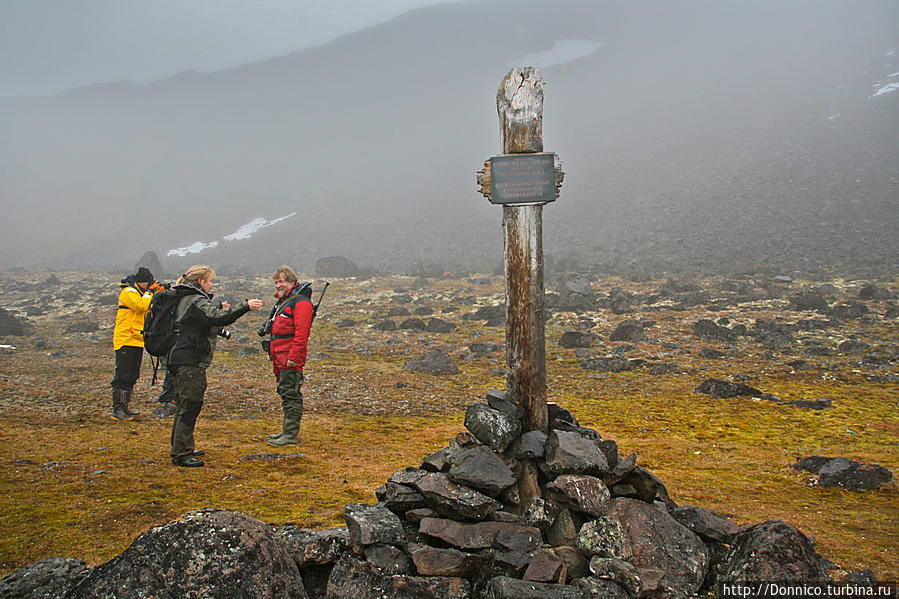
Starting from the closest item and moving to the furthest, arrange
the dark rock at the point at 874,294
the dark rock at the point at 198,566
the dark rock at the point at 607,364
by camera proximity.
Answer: the dark rock at the point at 198,566 → the dark rock at the point at 607,364 → the dark rock at the point at 874,294

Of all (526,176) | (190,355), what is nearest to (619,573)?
(526,176)

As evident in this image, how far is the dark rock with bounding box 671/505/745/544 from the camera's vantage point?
521 cm

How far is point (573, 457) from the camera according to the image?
19.0 ft

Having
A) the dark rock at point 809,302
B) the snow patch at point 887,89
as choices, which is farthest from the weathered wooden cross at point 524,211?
the snow patch at point 887,89

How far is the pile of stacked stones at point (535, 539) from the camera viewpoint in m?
4.40

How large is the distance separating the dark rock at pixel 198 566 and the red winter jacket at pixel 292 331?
4836 mm

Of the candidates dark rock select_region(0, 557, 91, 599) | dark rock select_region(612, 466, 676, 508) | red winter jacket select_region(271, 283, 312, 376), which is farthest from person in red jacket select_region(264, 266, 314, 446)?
dark rock select_region(612, 466, 676, 508)

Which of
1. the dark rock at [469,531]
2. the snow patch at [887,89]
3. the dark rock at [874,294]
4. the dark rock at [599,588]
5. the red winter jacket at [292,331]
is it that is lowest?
the dark rock at [599,588]

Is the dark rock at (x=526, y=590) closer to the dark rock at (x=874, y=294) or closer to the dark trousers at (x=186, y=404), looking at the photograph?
the dark trousers at (x=186, y=404)

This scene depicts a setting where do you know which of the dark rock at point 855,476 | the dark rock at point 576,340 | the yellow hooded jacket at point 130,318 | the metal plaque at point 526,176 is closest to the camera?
the metal plaque at point 526,176

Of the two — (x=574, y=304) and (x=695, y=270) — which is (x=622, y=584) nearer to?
(x=574, y=304)

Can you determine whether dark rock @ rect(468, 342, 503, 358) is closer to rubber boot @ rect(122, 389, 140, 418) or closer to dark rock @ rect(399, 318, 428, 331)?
dark rock @ rect(399, 318, 428, 331)

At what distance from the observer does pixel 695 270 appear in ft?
116

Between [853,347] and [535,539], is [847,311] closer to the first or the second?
[853,347]
